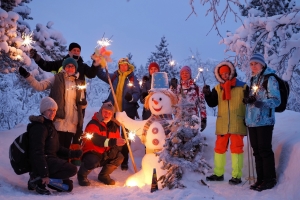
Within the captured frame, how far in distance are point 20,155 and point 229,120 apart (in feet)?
10.8

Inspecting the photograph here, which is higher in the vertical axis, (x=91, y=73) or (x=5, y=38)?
(x=5, y=38)

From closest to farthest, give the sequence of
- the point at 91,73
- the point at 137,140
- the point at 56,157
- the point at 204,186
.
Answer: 1. the point at 204,186
2. the point at 56,157
3. the point at 91,73
4. the point at 137,140

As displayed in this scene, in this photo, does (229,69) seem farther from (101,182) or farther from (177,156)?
(101,182)

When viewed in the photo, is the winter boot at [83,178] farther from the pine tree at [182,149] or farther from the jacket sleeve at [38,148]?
the pine tree at [182,149]

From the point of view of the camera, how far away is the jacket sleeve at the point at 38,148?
411cm

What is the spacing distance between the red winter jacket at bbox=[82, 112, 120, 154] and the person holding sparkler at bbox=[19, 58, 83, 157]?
269 mm

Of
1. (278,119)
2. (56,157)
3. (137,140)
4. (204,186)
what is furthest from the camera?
(137,140)

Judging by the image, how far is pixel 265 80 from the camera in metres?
4.86

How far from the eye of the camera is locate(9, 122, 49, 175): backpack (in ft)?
13.7

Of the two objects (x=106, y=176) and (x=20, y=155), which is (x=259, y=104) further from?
(x=20, y=155)

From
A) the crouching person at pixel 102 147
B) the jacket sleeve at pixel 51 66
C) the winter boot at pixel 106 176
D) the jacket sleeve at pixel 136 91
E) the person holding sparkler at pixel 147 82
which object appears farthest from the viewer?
the person holding sparkler at pixel 147 82

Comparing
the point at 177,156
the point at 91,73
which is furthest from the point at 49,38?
the point at 177,156

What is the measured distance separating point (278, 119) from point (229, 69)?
2.15 meters

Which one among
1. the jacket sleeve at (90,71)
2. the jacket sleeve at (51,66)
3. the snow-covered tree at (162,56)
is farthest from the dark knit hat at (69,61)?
the snow-covered tree at (162,56)
